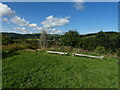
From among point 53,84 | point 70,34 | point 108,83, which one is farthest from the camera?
point 70,34

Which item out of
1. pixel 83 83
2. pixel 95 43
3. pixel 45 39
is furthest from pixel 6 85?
pixel 95 43

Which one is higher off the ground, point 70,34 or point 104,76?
point 70,34

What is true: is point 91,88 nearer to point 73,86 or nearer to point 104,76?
point 73,86

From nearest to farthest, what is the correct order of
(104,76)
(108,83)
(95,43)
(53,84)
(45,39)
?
(53,84), (108,83), (104,76), (45,39), (95,43)

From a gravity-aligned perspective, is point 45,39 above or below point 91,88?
above

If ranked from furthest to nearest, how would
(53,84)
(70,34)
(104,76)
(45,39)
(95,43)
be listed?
(95,43)
(45,39)
(70,34)
(104,76)
(53,84)

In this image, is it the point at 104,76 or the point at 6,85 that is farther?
the point at 104,76

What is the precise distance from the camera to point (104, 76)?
5.07 metres

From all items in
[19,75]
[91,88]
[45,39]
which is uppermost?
[45,39]

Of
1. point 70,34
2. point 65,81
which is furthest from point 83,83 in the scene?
point 70,34

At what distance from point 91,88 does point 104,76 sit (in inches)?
57.9

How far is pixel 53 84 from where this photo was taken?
13.5 ft

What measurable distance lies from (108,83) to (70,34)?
56.7 ft

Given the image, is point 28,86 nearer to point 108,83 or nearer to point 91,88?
point 91,88
